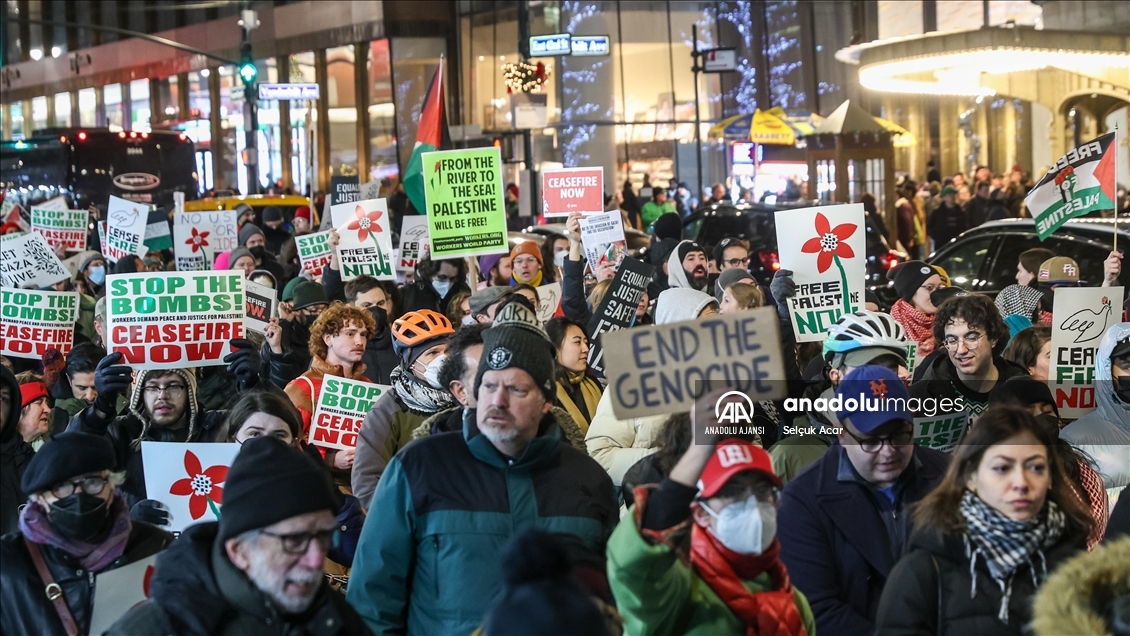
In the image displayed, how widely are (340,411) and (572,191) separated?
6393mm

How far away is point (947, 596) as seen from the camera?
12.7 feet

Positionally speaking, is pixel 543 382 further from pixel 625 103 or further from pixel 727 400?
pixel 625 103

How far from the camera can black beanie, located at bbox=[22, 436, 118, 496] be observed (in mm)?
4398

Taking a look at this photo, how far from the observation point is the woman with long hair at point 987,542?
385cm

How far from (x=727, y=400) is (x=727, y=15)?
37255 mm

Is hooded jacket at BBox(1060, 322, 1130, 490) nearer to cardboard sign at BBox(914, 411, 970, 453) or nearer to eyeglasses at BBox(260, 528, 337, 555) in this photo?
cardboard sign at BBox(914, 411, 970, 453)

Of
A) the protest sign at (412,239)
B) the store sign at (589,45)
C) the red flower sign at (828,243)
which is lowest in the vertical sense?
the red flower sign at (828,243)

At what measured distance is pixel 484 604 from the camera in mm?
4164

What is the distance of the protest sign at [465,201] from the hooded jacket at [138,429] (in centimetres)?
430

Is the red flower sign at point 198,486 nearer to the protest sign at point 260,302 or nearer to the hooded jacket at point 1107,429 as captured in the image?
the hooded jacket at point 1107,429

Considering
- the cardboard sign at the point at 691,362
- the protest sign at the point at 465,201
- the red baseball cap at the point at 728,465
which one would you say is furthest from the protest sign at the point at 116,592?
the protest sign at the point at 465,201

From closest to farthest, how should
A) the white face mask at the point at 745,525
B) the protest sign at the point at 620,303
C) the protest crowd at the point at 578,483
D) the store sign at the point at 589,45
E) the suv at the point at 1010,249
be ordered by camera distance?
the protest crowd at the point at 578,483 < the white face mask at the point at 745,525 < the protest sign at the point at 620,303 < the suv at the point at 1010,249 < the store sign at the point at 589,45

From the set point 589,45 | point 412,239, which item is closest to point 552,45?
point 589,45

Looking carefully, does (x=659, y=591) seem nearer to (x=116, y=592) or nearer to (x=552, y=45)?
(x=116, y=592)
